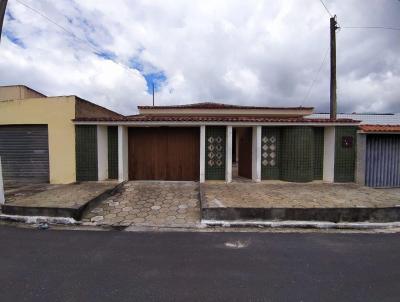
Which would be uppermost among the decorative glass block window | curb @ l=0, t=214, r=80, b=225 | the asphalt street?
the decorative glass block window

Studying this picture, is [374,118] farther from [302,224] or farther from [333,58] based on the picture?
[302,224]

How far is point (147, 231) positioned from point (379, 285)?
12.7ft

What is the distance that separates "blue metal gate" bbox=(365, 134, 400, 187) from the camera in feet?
27.2

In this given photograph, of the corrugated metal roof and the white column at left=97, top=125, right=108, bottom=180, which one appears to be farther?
the corrugated metal roof

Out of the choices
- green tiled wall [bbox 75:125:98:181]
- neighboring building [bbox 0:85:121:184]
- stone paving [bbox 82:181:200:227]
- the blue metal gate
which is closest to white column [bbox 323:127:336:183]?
the blue metal gate

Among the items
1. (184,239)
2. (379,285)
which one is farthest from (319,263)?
(184,239)

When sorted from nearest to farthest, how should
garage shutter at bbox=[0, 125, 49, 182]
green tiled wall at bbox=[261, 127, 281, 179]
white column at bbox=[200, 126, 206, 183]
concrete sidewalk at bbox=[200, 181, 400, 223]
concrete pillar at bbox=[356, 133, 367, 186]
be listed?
concrete sidewalk at bbox=[200, 181, 400, 223]
concrete pillar at bbox=[356, 133, 367, 186]
white column at bbox=[200, 126, 206, 183]
green tiled wall at bbox=[261, 127, 281, 179]
garage shutter at bbox=[0, 125, 49, 182]

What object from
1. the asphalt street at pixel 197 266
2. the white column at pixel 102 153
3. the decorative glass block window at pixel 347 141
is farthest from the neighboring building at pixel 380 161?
the white column at pixel 102 153

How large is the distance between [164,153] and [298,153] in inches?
201

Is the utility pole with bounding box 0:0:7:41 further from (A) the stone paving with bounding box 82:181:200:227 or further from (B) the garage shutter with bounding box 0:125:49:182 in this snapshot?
(A) the stone paving with bounding box 82:181:200:227

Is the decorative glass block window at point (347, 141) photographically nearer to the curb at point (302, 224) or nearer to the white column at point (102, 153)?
A: the curb at point (302, 224)

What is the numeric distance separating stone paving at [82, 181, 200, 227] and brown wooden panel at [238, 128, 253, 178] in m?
2.60

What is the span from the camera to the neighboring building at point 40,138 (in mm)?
8297

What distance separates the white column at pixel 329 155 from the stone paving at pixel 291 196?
538 millimetres
